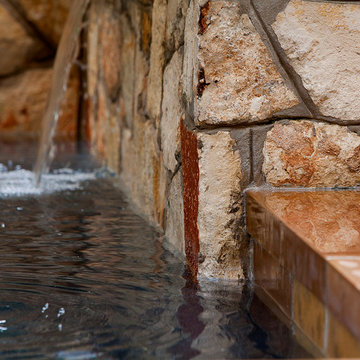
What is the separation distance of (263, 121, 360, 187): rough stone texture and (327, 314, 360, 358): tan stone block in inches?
28.7

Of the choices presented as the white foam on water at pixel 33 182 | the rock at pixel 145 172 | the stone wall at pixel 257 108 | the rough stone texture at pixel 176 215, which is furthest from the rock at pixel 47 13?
the stone wall at pixel 257 108

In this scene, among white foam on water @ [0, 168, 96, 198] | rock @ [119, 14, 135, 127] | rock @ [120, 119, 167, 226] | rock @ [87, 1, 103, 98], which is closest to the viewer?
rock @ [120, 119, 167, 226]

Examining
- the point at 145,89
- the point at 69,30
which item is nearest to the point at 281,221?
the point at 145,89

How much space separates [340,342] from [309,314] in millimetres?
171

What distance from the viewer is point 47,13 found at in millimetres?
6637

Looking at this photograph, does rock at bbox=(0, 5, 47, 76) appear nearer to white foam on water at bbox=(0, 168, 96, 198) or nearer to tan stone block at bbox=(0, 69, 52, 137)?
tan stone block at bbox=(0, 69, 52, 137)

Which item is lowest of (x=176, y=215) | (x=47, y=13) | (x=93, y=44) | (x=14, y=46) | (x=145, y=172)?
(x=176, y=215)

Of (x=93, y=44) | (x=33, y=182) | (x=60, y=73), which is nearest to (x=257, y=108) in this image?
(x=33, y=182)

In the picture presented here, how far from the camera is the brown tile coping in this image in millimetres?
1155

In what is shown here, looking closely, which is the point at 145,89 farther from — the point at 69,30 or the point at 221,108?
the point at 69,30

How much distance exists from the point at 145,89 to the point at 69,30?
1.59 meters

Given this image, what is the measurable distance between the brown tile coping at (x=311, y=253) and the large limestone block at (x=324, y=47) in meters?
0.26

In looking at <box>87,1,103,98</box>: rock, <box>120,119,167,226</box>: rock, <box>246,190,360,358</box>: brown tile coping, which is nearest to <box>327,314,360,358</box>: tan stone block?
<box>246,190,360,358</box>: brown tile coping

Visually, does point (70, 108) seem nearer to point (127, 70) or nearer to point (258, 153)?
point (127, 70)
